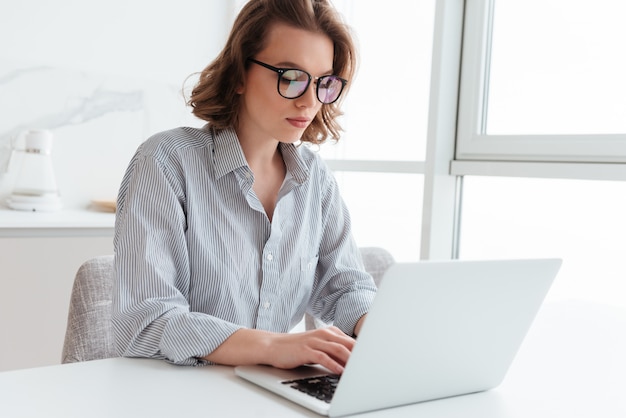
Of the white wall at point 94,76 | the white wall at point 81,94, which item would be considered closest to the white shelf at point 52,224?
the white wall at point 81,94

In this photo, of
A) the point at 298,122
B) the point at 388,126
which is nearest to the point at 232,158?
the point at 298,122

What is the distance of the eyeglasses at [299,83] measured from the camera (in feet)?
4.22

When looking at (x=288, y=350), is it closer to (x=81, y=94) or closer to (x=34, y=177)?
(x=34, y=177)

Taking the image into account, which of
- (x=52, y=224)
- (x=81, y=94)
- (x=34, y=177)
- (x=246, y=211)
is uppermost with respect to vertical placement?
(x=81, y=94)

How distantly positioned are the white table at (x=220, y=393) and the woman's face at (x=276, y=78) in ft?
1.66

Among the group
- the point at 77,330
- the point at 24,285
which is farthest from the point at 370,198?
the point at 77,330

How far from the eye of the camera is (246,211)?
4.39 feet

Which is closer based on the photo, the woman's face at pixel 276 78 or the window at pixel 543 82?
the woman's face at pixel 276 78

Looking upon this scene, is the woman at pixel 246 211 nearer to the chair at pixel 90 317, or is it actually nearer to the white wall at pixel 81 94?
the chair at pixel 90 317

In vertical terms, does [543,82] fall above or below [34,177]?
above

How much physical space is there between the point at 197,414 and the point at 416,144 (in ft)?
6.43

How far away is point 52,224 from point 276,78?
4.27 feet

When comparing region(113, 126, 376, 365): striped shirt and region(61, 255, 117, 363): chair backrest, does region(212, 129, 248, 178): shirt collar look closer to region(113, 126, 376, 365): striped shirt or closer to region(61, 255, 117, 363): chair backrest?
region(113, 126, 376, 365): striped shirt

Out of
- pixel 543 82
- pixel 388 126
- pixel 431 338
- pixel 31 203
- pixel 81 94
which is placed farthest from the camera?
pixel 81 94
